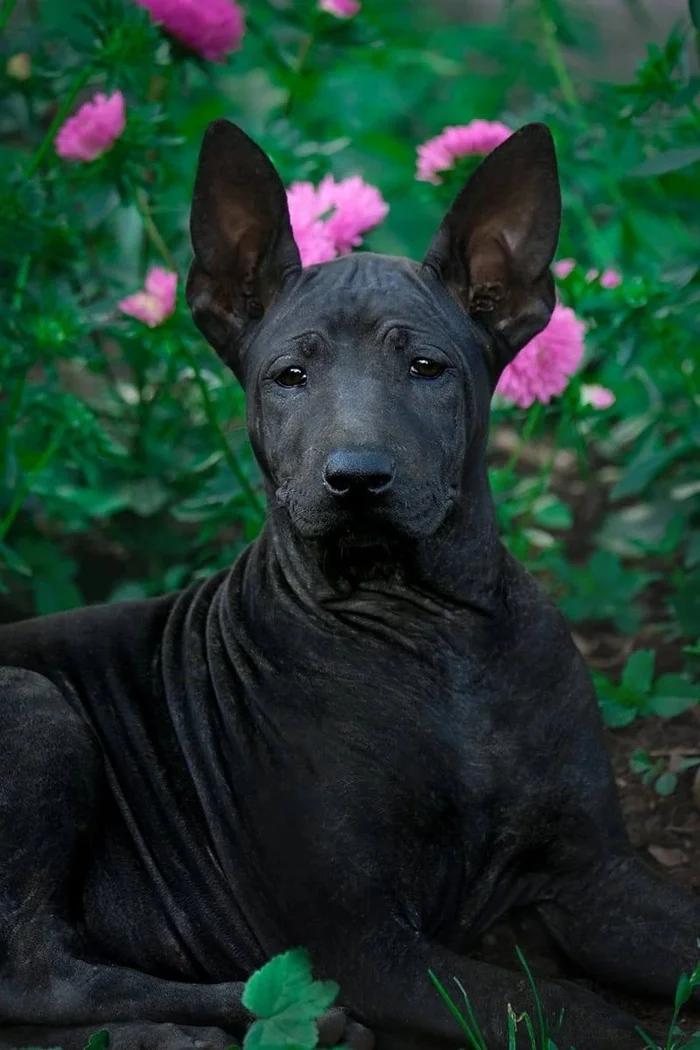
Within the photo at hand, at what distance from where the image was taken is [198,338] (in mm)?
4375

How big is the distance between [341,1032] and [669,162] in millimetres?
2251

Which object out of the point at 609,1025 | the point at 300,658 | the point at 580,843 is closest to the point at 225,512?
the point at 300,658

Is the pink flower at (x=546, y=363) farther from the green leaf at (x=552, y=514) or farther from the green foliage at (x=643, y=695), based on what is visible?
the green leaf at (x=552, y=514)

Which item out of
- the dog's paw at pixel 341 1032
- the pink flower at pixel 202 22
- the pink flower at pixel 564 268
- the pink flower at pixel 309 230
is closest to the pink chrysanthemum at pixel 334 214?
the pink flower at pixel 309 230

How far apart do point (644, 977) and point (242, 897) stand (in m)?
0.82

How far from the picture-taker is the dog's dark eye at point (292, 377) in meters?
3.16

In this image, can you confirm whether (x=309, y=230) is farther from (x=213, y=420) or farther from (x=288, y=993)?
(x=288, y=993)

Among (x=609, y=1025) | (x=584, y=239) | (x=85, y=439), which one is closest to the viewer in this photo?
(x=609, y=1025)

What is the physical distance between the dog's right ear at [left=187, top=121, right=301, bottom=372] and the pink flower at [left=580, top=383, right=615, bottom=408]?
1.26 meters

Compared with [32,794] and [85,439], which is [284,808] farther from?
[85,439]

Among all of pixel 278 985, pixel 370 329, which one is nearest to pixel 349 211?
pixel 370 329

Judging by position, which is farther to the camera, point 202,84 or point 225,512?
point 202,84

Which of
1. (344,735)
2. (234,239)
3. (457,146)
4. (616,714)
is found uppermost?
(457,146)

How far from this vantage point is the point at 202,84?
20.7 feet
